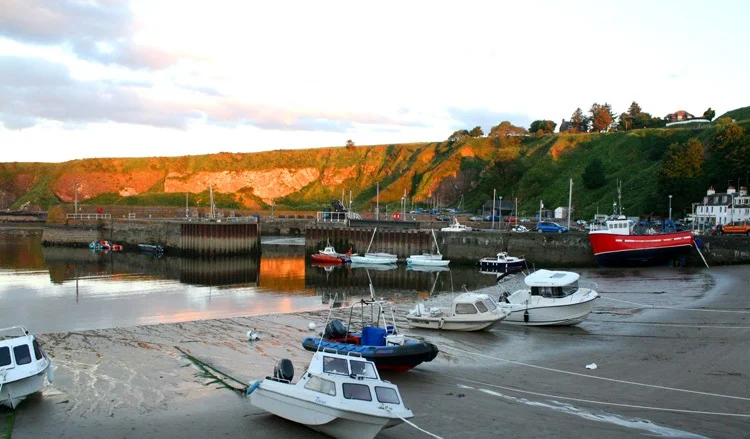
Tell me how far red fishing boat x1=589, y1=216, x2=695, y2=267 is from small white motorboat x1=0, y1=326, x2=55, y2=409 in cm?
3852

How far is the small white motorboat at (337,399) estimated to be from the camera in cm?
1184

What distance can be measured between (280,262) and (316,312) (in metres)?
28.5

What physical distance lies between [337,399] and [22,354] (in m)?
8.03

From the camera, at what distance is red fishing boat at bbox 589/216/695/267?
141ft

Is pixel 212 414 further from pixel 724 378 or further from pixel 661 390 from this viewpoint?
pixel 724 378

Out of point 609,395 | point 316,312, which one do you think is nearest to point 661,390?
point 609,395

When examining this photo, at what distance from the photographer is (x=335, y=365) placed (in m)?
13.0

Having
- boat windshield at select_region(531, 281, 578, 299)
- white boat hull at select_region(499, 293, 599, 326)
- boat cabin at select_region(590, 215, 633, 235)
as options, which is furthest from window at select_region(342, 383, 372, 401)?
boat cabin at select_region(590, 215, 633, 235)

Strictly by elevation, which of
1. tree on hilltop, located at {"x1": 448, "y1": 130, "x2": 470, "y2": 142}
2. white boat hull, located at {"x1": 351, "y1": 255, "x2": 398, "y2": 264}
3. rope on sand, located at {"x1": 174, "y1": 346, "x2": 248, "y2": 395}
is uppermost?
tree on hilltop, located at {"x1": 448, "y1": 130, "x2": 470, "y2": 142}

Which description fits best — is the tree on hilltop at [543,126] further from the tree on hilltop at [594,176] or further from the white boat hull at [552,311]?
the white boat hull at [552,311]

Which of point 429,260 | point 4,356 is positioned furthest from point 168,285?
point 4,356

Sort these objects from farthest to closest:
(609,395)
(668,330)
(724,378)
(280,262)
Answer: (280,262) < (668,330) < (724,378) < (609,395)

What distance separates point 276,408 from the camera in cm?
1302

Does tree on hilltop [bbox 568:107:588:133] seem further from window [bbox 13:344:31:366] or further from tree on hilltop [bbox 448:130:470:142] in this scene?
window [bbox 13:344:31:366]
